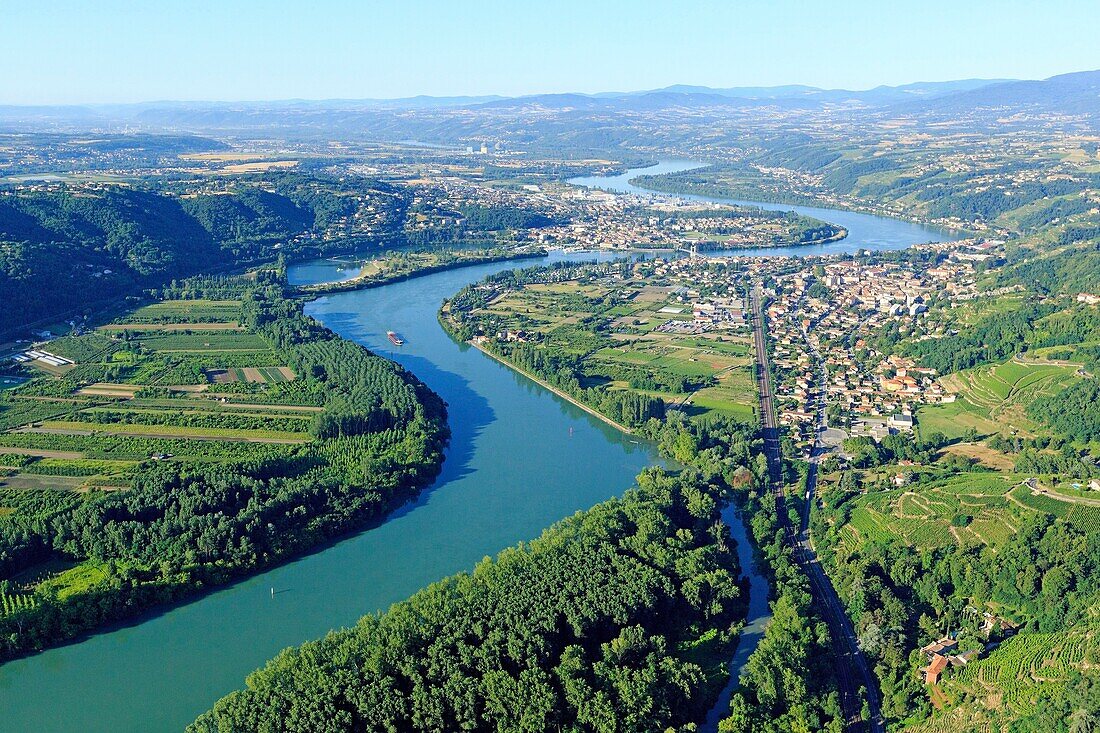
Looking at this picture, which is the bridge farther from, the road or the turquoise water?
the road

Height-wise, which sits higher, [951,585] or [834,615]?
[951,585]

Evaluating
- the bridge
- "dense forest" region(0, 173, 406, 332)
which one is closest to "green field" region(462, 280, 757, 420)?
the bridge

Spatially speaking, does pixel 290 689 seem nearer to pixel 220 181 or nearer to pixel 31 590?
pixel 31 590

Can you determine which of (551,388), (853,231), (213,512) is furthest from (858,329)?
(853,231)

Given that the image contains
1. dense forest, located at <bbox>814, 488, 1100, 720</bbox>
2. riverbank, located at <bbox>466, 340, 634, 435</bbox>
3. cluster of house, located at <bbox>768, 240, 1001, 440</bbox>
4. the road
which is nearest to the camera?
the road

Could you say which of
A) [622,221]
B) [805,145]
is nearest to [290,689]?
[622,221]

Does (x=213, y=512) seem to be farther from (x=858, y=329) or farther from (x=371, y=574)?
(x=858, y=329)
